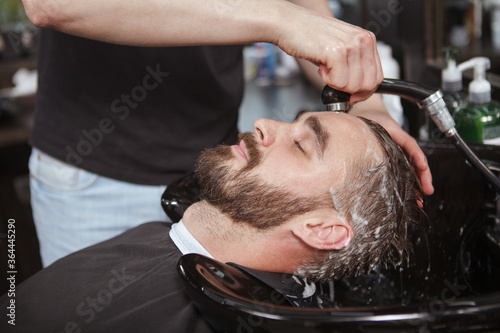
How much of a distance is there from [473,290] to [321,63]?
78 cm

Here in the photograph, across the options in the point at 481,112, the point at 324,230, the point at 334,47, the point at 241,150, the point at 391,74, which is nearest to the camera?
the point at 334,47

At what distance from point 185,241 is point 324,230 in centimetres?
40

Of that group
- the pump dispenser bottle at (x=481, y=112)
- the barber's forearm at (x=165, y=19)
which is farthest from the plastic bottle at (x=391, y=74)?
the barber's forearm at (x=165, y=19)

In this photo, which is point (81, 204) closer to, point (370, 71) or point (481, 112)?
point (370, 71)

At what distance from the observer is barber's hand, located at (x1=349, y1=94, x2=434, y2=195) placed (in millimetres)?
1379

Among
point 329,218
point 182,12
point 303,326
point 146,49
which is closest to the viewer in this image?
point 303,326

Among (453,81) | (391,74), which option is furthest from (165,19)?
(391,74)

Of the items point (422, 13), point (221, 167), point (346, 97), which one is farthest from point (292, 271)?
point (422, 13)

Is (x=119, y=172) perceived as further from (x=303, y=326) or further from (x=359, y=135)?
(x=303, y=326)

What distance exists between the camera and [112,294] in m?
1.30

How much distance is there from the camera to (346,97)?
1.26 m

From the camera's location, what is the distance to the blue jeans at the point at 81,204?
1.59 m

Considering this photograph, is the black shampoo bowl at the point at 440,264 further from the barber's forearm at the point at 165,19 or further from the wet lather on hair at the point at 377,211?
the barber's forearm at the point at 165,19

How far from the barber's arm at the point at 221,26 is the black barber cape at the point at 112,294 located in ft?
1.99
